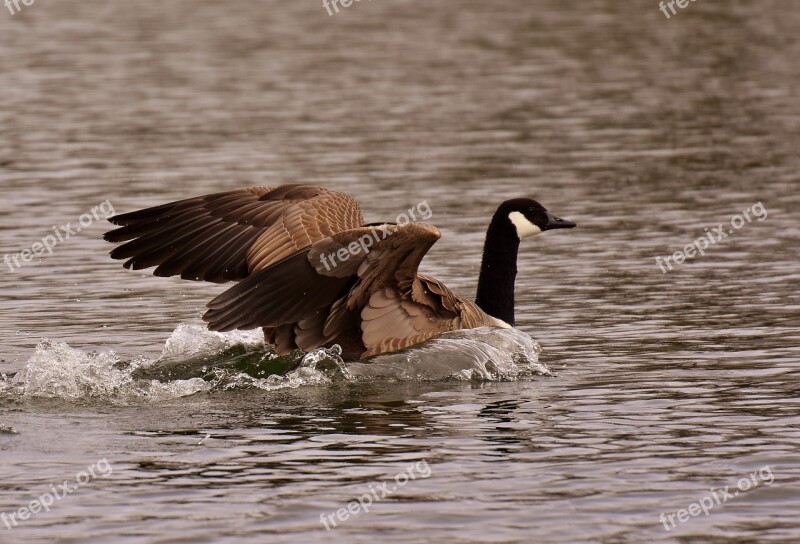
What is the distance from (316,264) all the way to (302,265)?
0.66 ft

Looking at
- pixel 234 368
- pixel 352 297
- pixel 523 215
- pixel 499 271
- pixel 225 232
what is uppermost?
pixel 225 232

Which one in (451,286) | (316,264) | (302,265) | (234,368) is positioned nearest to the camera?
(316,264)

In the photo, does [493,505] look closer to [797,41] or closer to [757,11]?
[797,41]

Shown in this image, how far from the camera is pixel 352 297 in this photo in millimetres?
11750

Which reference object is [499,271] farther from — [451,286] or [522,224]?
[451,286]

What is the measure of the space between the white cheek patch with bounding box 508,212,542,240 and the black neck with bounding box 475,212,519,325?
0.05 m

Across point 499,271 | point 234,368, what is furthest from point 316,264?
point 499,271

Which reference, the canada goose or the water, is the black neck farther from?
the water

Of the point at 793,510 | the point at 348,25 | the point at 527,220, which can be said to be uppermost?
the point at 348,25

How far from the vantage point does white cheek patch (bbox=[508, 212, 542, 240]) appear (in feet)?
44.1

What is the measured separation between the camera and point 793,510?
27.6 ft

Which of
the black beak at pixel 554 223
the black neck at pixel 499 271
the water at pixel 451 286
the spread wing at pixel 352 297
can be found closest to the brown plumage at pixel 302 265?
the spread wing at pixel 352 297

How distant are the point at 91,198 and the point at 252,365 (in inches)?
360

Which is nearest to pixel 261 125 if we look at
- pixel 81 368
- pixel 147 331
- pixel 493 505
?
pixel 147 331
